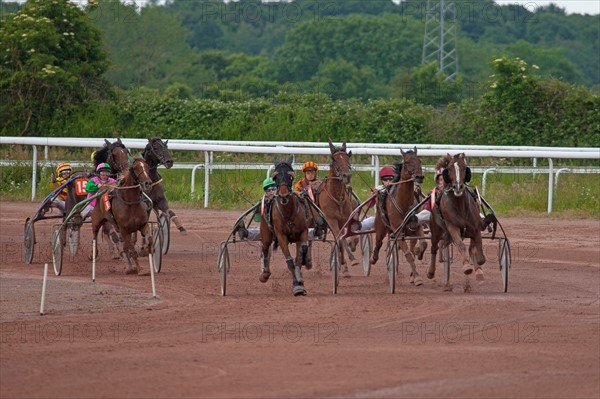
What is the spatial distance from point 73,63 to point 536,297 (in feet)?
60.7

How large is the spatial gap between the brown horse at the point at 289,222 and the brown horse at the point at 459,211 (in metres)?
1.33

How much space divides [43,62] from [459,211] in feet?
55.9

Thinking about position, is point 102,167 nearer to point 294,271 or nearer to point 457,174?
point 294,271

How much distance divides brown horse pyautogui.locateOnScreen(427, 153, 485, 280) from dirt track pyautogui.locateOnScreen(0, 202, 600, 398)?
16.7 inches

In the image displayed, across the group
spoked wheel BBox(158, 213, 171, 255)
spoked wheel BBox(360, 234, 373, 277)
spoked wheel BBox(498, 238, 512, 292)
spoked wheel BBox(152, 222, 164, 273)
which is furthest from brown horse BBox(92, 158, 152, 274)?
spoked wheel BBox(498, 238, 512, 292)

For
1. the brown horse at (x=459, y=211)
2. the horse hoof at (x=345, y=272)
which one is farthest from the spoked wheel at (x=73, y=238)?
the brown horse at (x=459, y=211)

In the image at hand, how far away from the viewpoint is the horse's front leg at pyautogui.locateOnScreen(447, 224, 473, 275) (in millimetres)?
11625

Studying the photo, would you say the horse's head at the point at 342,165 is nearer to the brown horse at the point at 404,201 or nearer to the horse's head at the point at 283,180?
the brown horse at the point at 404,201

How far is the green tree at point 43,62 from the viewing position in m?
27.1

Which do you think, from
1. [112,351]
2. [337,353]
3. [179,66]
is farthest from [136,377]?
[179,66]

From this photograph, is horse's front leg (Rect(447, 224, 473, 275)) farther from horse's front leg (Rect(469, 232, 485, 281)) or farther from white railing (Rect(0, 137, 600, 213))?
white railing (Rect(0, 137, 600, 213))

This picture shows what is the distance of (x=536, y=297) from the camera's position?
11.7m

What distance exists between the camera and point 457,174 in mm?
11750

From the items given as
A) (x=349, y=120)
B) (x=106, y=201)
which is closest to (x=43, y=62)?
(x=349, y=120)
